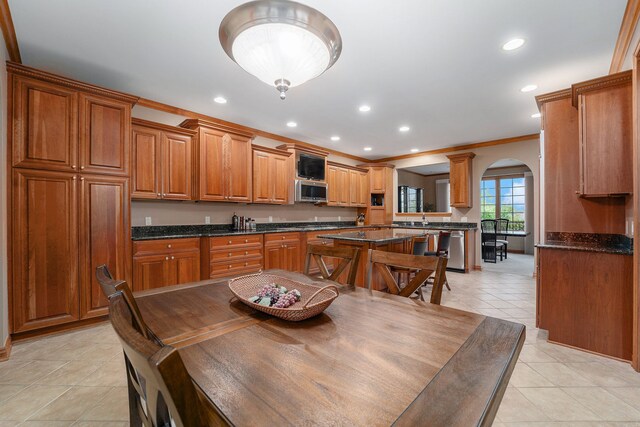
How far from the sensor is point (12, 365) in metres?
2.17

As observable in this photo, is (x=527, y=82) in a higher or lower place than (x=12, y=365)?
higher

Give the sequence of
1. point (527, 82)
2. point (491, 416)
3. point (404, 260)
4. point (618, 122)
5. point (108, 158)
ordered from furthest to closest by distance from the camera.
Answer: point (527, 82), point (108, 158), point (618, 122), point (404, 260), point (491, 416)

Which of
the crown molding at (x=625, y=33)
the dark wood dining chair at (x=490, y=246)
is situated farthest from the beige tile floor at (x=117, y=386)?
the dark wood dining chair at (x=490, y=246)

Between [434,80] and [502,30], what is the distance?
874mm

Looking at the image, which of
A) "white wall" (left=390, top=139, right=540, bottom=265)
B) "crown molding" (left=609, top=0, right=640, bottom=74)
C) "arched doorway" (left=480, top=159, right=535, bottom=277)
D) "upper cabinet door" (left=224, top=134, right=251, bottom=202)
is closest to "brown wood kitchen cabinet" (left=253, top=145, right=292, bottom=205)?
"upper cabinet door" (left=224, top=134, right=251, bottom=202)

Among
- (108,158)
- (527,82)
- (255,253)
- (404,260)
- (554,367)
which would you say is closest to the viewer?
(404,260)

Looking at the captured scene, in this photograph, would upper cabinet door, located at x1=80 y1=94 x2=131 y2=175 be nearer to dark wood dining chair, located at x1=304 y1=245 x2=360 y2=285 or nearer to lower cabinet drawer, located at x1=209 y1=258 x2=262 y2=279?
lower cabinet drawer, located at x1=209 y1=258 x2=262 y2=279

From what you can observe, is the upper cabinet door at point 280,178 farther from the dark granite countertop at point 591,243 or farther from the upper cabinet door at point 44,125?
the dark granite countertop at point 591,243

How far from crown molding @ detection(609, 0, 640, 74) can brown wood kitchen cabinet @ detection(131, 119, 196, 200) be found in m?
4.37

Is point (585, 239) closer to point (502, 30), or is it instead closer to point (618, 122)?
point (618, 122)

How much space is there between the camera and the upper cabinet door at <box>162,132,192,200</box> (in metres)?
3.64

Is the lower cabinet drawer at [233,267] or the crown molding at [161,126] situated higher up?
the crown molding at [161,126]

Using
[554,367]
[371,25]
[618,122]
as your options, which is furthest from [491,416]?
[618,122]

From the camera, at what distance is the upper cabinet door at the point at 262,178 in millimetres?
4633
